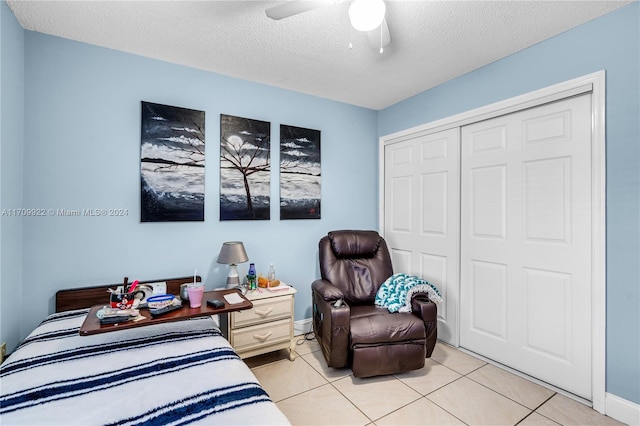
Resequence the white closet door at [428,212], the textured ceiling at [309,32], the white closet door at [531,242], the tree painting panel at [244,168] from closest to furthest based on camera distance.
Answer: the textured ceiling at [309,32] → the white closet door at [531,242] → the tree painting panel at [244,168] → the white closet door at [428,212]

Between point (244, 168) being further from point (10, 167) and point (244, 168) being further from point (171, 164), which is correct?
point (10, 167)

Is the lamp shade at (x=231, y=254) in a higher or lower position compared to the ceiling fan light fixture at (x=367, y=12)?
lower

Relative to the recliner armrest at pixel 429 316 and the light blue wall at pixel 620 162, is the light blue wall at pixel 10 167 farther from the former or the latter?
the light blue wall at pixel 620 162

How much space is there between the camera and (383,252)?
302 cm

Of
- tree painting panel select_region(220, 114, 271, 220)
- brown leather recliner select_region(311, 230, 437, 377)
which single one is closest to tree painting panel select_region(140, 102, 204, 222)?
tree painting panel select_region(220, 114, 271, 220)

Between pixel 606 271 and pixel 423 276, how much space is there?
57.2 inches

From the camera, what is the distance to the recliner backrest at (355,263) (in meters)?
2.76

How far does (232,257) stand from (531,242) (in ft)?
7.75

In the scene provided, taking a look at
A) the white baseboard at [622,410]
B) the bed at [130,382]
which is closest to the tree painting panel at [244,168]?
the bed at [130,382]

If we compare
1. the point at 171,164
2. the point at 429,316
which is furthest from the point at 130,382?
the point at 429,316

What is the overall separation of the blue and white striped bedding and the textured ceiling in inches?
77.4

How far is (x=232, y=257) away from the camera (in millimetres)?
2451

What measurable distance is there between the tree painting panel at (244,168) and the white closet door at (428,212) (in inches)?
58.1

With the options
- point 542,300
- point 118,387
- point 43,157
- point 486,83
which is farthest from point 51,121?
point 542,300
